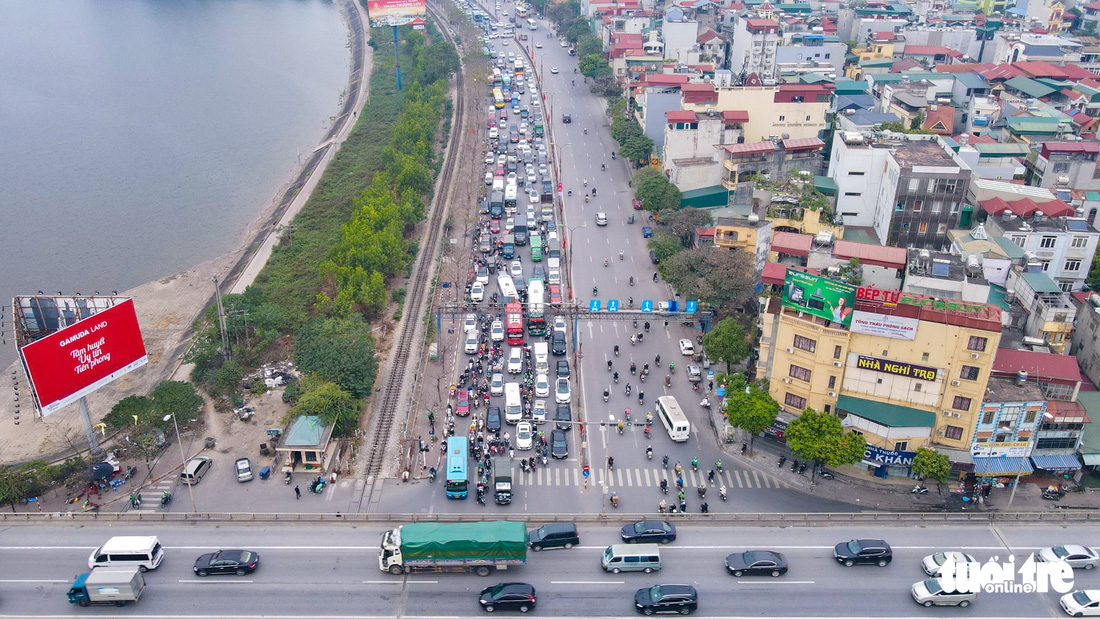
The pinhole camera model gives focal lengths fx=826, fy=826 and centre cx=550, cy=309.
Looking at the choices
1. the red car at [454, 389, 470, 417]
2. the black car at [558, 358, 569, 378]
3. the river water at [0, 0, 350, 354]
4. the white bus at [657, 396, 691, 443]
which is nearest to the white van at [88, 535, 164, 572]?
the red car at [454, 389, 470, 417]

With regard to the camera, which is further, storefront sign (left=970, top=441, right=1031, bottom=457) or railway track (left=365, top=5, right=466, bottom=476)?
railway track (left=365, top=5, right=466, bottom=476)

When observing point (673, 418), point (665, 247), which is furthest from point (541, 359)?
point (665, 247)

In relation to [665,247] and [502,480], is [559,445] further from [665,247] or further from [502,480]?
[665,247]

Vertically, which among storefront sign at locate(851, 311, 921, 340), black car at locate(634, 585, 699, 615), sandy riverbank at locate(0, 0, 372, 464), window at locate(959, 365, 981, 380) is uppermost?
storefront sign at locate(851, 311, 921, 340)

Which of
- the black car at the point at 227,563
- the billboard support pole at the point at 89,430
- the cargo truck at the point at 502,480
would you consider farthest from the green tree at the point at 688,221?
the billboard support pole at the point at 89,430

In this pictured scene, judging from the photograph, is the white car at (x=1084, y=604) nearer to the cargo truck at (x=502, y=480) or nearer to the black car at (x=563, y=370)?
the cargo truck at (x=502, y=480)

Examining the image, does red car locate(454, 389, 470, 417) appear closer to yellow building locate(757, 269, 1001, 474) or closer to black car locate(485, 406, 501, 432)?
black car locate(485, 406, 501, 432)

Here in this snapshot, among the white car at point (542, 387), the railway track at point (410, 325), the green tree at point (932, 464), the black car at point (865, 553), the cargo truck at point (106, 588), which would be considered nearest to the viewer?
the cargo truck at point (106, 588)
